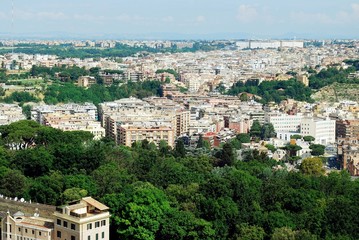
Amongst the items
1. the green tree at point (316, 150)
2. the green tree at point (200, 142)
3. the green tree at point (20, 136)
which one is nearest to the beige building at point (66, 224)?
the green tree at point (20, 136)

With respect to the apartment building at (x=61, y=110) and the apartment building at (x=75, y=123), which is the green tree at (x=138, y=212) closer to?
the apartment building at (x=75, y=123)

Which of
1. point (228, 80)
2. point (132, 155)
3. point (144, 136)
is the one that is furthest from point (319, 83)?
point (132, 155)

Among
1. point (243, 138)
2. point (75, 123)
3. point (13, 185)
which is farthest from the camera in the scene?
point (75, 123)

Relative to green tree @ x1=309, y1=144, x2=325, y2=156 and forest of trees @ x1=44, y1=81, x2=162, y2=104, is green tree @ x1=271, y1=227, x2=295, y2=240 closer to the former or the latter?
green tree @ x1=309, y1=144, x2=325, y2=156

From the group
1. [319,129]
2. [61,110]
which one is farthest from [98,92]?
[319,129]

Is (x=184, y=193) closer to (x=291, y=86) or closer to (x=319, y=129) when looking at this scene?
(x=319, y=129)
